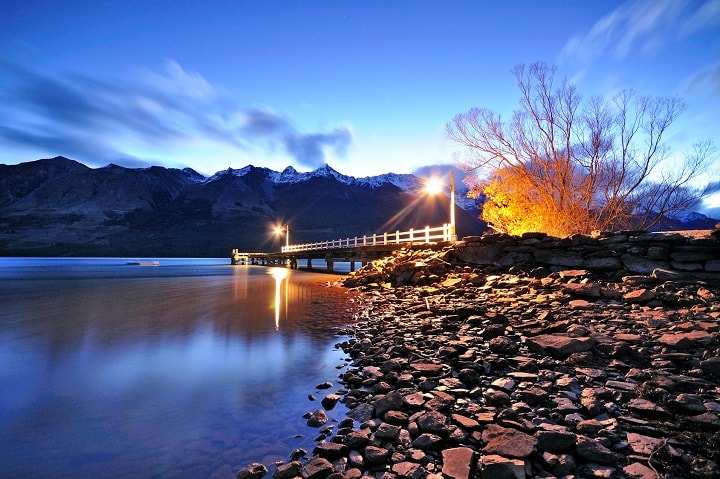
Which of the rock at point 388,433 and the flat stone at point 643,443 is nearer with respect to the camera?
the flat stone at point 643,443

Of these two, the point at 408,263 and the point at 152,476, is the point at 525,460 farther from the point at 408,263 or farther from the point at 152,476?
the point at 408,263

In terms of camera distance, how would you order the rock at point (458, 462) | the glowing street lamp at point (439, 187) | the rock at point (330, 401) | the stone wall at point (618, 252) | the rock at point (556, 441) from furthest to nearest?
1. the glowing street lamp at point (439, 187)
2. the stone wall at point (618, 252)
3. the rock at point (330, 401)
4. the rock at point (556, 441)
5. the rock at point (458, 462)

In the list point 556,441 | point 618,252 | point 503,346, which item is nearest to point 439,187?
point 618,252

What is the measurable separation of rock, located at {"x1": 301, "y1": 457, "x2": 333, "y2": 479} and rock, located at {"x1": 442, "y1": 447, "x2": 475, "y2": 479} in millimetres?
1012

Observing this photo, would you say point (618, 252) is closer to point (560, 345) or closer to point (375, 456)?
point (560, 345)

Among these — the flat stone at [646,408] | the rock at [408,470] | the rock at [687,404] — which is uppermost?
the rock at [687,404]

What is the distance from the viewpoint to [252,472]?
10.4ft

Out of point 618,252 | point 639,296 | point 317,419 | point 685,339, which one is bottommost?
point 317,419

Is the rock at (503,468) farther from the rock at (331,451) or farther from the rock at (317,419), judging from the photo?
the rock at (317,419)

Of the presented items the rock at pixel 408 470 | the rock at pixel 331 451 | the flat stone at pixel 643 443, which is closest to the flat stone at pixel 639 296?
the flat stone at pixel 643 443

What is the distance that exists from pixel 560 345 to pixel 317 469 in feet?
14.2

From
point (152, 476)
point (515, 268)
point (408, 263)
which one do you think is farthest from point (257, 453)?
point (408, 263)

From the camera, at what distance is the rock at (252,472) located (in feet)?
10.3

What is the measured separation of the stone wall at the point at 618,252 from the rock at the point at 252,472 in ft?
34.5
